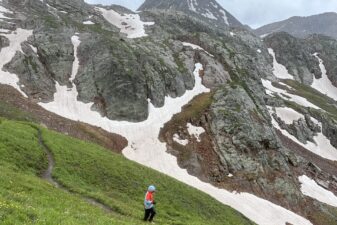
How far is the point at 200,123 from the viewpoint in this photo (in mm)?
78375

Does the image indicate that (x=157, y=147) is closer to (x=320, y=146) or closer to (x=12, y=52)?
(x=12, y=52)

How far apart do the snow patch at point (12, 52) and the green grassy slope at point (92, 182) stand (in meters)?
28.6

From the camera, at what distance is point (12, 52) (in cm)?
8250

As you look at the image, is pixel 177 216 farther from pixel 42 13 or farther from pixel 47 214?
pixel 42 13

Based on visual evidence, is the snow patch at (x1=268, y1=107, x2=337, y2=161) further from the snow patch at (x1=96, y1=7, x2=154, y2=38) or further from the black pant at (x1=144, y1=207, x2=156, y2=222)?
the black pant at (x1=144, y1=207, x2=156, y2=222)

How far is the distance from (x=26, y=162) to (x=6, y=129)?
7.36m

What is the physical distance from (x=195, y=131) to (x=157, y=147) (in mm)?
9886

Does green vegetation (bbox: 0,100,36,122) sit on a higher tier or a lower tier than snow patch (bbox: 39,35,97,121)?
higher

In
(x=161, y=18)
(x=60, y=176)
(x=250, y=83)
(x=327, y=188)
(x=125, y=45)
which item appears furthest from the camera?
(x=161, y=18)

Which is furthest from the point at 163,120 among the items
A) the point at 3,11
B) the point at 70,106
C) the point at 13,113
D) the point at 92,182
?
the point at 3,11

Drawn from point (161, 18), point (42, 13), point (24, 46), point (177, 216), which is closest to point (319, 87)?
point (161, 18)

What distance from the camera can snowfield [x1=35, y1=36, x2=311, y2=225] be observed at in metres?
58.9

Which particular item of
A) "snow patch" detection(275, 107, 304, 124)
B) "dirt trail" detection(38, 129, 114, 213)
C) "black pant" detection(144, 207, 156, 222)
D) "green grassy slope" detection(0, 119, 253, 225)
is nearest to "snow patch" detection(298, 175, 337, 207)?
"green grassy slope" detection(0, 119, 253, 225)

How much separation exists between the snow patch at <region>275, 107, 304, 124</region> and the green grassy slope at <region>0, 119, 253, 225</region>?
7046 centimetres
